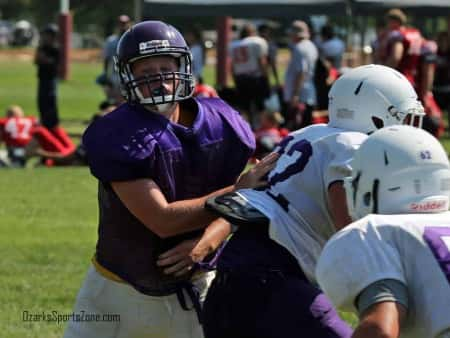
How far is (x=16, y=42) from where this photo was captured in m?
58.3

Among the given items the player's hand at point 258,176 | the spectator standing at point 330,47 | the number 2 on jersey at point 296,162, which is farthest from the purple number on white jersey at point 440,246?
the spectator standing at point 330,47

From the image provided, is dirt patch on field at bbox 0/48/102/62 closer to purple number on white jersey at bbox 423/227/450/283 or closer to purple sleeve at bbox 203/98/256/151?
purple sleeve at bbox 203/98/256/151

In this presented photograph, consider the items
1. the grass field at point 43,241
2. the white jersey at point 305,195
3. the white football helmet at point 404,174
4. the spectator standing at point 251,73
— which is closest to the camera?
the white football helmet at point 404,174

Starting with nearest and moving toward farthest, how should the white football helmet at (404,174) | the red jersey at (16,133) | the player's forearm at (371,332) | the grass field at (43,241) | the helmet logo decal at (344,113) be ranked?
the player's forearm at (371,332), the white football helmet at (404,174), the helmet logo decal at (344,113), the grass field at (43,241), the red jersey at (16,133)

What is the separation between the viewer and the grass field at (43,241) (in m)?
6.30

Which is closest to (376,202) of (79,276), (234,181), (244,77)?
(234,181)

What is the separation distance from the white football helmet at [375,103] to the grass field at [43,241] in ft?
8.91

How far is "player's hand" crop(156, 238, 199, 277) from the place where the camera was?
→ 3.82 m

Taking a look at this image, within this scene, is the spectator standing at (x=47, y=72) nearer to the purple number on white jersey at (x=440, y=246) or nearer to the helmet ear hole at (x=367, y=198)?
the helmet ear hole at (x=367, y=198)

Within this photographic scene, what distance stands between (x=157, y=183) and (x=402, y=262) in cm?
129

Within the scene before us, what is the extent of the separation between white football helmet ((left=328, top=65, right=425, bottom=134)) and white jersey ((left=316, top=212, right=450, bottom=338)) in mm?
909

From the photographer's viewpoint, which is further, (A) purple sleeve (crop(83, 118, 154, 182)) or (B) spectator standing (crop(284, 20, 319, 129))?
(B) spectator standing (crop(284, 20, 319, 129))

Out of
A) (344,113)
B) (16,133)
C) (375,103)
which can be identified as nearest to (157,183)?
(344,113)

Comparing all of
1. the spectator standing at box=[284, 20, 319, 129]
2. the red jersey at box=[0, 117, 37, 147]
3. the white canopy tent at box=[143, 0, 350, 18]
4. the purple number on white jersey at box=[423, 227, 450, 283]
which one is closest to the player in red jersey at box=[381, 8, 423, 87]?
the spectator standing at box=[284, 20, 319, 129]
